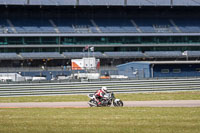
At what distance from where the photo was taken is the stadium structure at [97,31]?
5994 cm

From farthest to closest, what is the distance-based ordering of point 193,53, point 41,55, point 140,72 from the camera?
point 193,53 < point 41,55 < point 140,72

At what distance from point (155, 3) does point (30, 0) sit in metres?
20.3

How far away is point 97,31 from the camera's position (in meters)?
63.2

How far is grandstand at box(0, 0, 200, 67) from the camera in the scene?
5997 cm

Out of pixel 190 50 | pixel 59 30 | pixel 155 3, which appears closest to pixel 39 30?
pixel 59 30

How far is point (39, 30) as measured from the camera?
2405 inches

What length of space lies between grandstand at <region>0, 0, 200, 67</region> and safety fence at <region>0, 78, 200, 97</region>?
23616 millimetres

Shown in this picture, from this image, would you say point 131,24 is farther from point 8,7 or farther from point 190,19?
point 8,7

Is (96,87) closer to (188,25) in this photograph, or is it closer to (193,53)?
(193,53)

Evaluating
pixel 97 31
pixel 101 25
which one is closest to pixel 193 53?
pixel 101 25

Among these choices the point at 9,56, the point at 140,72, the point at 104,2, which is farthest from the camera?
the point at 104,2

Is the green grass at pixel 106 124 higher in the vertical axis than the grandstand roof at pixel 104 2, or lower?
lower

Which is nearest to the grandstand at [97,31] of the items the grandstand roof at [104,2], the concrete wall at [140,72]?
the grandstand roof at [104,2]

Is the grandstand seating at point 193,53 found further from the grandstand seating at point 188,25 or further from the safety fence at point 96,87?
the safety fence at point 96,87
